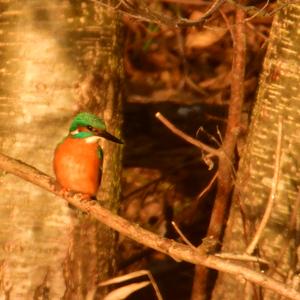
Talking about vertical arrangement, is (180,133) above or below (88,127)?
above

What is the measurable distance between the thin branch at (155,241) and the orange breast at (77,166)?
12.1 inches

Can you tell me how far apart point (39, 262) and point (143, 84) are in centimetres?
445

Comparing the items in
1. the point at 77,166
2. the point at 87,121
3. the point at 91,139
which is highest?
the point at 87,121


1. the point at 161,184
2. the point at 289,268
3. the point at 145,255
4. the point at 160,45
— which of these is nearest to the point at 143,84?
the point at 160,45

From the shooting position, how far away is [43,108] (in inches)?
175

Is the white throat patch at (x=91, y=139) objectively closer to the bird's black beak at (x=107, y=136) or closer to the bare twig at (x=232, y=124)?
the bird's black beak at (x=107, y=136)

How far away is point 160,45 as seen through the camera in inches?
356

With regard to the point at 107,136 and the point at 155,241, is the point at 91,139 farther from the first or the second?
the point at 155,241

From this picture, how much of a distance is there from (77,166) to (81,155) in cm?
7

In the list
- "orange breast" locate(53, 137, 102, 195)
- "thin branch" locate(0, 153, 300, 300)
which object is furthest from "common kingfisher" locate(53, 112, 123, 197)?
"thin branch" locate(0, 153, 300, 300)

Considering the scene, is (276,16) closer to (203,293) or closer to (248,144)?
(248,144)

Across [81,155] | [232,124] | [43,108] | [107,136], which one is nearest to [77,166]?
[81,155]

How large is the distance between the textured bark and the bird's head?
679 mm

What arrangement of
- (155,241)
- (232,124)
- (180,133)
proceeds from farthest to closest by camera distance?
1. (232,124)
2. (180,133)
3. (155,241)
